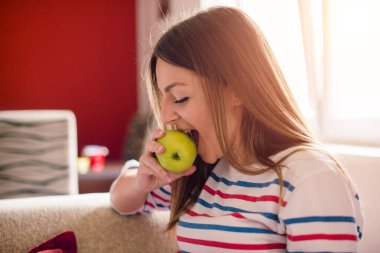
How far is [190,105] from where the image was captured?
107 cm

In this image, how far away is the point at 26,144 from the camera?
1.75 metres

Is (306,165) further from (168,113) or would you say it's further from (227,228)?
(168,113)

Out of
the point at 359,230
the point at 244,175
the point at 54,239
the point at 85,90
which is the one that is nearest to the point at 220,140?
the point at 244,175

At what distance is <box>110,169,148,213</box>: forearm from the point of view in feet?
4.32

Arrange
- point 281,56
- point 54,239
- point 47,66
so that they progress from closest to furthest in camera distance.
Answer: point 54,239 < point 281,56 < point 47,66

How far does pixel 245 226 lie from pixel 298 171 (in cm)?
18

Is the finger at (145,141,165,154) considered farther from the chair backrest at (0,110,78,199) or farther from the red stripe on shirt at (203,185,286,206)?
the chair backrest at (0,110,78,199)

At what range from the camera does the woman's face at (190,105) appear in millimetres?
1059

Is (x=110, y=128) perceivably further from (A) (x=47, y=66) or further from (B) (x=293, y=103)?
(B) (x=293, y=103)

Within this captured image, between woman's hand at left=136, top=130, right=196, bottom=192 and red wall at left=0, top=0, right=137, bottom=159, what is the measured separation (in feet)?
10.4

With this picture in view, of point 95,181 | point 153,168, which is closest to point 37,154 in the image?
point 153,168

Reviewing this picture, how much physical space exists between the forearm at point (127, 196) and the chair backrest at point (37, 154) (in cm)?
49

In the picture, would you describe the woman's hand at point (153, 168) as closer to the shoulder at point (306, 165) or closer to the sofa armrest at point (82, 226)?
the sofa armrest at point (82, 226)

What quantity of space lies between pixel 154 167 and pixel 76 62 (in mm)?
3533
